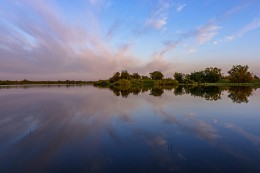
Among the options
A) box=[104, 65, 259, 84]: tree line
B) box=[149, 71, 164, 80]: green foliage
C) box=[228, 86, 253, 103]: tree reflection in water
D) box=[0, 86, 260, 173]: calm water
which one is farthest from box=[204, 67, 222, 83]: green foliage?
box=[0, 86, 260, 173]: calm water

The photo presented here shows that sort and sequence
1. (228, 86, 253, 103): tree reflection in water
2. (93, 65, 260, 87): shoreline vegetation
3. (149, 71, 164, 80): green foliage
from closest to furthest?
(228, 86, 253, 103): tree reflection in water
(93, 65, 260, 87): shoreline vegetation
(149, 71, 164, 80): green foliage

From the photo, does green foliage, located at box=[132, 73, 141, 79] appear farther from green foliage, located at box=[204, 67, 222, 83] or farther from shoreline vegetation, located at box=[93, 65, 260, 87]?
green foliage, located at box=[204, 67, 222, 83]

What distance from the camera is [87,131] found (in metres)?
11.9

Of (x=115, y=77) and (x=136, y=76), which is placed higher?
(x=136, y=76)

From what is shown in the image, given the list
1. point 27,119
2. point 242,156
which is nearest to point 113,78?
point 27,119

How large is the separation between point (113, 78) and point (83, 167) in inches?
4623

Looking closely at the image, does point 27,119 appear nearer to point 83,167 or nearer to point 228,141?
point 83,167

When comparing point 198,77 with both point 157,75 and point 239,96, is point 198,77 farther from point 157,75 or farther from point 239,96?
point 239,96

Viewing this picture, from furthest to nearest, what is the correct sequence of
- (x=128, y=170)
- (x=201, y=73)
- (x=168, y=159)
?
(x=201, y=73), (x=168, y=159), (x=128, y=170)

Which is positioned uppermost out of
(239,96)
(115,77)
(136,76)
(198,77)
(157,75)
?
(157,75)

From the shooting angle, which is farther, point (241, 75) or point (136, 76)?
point (136, 76)

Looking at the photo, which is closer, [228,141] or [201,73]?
[228,141]

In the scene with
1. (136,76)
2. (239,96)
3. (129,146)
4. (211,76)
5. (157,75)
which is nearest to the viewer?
(129,146)

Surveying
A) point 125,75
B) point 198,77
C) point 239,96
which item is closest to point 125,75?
point 125,75
